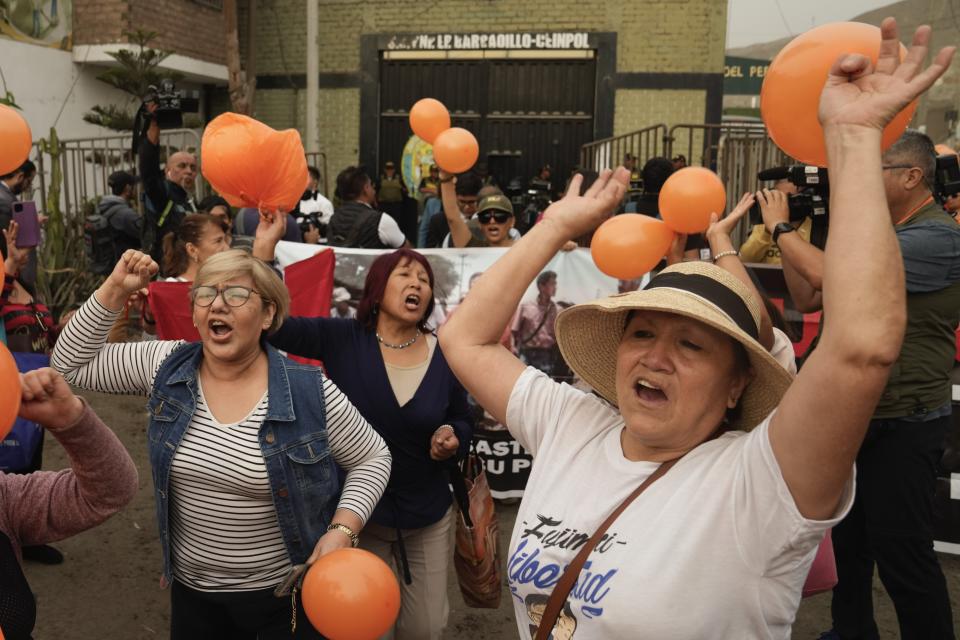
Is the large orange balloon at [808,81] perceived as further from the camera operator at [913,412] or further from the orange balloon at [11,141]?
the orange balloon at [11,141]

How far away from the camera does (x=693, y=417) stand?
1.70 m

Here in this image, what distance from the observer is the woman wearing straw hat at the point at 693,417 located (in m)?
1.33

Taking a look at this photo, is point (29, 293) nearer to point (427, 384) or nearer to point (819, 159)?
point (427, 384)

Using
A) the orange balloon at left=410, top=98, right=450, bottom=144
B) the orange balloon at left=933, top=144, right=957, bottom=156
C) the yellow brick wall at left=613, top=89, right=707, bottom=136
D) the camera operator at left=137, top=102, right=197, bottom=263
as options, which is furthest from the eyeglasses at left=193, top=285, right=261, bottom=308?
the yellow brick wall at left=613, top=89, right=707, bottom=136

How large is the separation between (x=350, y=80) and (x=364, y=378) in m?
13.1

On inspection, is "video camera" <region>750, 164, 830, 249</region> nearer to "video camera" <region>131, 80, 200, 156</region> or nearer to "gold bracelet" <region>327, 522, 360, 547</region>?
"gold bracelet" <region>327, 522, 360, 547</region>

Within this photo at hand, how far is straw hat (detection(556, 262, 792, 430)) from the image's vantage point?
1.63 m

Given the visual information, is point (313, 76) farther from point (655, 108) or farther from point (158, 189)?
point (158, 189)

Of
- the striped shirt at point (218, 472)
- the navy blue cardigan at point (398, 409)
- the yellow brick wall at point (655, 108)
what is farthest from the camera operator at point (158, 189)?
the yellow brick wall at point (655, 108)

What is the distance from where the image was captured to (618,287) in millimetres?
5277

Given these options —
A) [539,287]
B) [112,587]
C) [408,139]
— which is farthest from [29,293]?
[408,139]

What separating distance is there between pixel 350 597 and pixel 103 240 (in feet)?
20.6

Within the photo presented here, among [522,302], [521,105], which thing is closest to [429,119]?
[522,302]

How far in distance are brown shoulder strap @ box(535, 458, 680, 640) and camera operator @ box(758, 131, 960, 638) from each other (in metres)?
1.70
